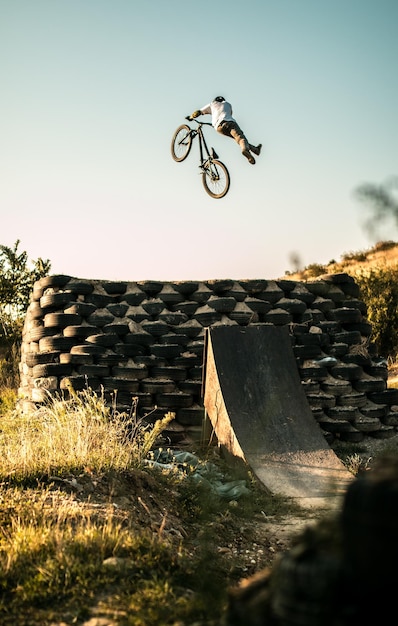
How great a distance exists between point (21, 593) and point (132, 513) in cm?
131

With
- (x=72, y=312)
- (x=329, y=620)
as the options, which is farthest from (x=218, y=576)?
(x=72, y=312)

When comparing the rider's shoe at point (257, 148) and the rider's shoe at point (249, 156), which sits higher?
the rider's shoe at point (257, 148)

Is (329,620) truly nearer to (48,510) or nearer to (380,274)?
(48,510)

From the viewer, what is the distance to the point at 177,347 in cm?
798

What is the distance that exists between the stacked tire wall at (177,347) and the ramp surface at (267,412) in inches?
12.2

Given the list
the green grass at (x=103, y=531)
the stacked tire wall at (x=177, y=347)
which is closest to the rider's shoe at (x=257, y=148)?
the stacked tire wall at (x=177, y=347)

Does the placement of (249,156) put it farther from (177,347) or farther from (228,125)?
(177,347)

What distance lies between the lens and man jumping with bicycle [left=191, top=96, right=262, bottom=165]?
950cm

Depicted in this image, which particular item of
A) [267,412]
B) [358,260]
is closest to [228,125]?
[267,412]

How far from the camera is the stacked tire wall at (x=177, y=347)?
25.7 feet

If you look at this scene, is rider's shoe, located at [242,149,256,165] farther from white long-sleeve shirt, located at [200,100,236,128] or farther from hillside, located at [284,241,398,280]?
hillside, located at [284,241,398,280]

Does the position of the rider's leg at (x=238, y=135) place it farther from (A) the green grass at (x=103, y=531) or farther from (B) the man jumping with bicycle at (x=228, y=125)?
Answer: (A) the green grass at (x=103, y=531)

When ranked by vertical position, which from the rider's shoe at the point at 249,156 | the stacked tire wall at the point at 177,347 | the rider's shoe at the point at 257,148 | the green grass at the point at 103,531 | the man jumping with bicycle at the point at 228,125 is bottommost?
the green grass at the point at 103,531

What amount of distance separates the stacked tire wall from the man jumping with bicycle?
78.8 inches
